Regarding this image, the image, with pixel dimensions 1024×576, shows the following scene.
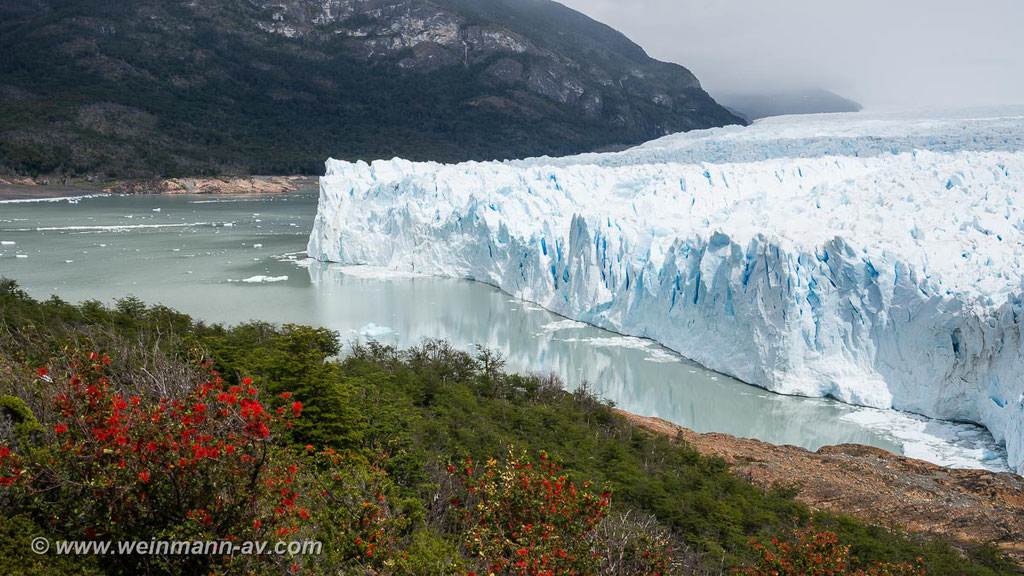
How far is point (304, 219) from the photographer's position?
120ft

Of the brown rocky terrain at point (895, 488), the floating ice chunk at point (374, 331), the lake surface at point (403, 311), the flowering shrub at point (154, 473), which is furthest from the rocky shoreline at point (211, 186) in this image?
the flowering shrub at point (154, 473)

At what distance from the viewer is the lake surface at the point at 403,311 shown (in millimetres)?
10555

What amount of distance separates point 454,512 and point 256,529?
2069 mm

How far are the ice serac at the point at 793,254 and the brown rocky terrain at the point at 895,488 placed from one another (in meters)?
1.31

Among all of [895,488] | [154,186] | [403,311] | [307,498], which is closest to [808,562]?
[307,498]

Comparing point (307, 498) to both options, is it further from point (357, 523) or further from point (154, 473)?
point (154, 473)

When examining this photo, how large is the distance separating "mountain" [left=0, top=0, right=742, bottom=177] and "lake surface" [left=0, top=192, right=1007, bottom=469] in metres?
26.4

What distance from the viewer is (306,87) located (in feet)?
251

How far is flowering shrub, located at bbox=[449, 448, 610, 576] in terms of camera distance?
128 inches

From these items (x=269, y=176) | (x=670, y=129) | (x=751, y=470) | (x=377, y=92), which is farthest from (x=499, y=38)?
(x=751, y=470)

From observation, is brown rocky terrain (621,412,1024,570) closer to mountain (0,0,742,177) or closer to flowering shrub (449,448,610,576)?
flowering shrub (449,448,610,576)

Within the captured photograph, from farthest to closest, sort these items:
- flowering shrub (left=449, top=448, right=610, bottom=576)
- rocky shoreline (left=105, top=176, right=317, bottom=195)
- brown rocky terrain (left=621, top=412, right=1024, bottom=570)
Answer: rocky shoreline (left=105, top=176, right=317, bottom=195) < brown rocky terrain (left=621, top=412, right=1024, bottom=570) < flowering shrub (left=449, top=448, right=610, bottom=576)

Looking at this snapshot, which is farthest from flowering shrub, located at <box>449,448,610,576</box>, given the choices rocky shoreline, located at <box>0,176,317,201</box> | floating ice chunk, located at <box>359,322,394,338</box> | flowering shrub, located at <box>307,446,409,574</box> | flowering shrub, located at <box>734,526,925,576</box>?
rocky shoreline, located at <box>0,176,317,201</box>

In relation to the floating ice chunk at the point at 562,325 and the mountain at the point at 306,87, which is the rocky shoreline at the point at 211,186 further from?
the floating ice chunk at the point at 562,325
